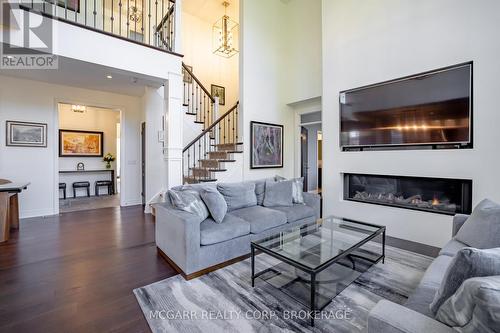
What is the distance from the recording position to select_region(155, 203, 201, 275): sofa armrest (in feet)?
7.50

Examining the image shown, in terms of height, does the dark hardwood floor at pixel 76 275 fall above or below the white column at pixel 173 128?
below

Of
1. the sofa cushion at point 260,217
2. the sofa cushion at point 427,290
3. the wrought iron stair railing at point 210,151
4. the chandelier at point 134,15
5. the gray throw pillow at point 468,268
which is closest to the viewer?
the gray throw pillow at point 468,268

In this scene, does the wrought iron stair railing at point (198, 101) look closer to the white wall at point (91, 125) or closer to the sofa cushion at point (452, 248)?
the white wall at point (91, 125)

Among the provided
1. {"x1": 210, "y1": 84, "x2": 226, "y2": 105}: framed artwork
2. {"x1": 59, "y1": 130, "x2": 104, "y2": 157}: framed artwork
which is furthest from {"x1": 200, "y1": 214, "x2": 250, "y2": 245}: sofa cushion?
{"x1": 59, "y1": 130, "x2": 104, "y2": 157}: framed artwork

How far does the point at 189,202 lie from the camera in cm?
264

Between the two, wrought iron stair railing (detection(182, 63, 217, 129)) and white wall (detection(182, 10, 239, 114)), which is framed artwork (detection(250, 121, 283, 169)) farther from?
white wall (detection(182, 10, 239, 114))

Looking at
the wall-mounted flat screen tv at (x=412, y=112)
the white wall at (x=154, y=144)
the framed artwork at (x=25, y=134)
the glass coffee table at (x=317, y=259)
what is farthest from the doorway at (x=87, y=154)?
the wall-mounted flat screen tv at (x=412, y=112)

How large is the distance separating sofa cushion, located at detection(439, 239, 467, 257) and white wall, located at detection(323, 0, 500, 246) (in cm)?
128

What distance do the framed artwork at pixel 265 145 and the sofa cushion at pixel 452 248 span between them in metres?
3.50

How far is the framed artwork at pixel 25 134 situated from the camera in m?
4.53

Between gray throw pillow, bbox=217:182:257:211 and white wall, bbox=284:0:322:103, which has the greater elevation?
white wall, bbox=284:0:322:103

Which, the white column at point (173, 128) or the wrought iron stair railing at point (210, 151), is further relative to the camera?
the wrought iron stair railing at point (210, 151)

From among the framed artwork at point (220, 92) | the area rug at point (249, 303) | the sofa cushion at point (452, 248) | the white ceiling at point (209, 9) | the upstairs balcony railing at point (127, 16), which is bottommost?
the area rug at point (249, 303)

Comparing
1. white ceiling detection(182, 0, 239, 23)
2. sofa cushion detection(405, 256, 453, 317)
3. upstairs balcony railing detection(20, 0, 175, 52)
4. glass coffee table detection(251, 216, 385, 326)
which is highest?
white ceiling detection(182, 0, 239, 23)
